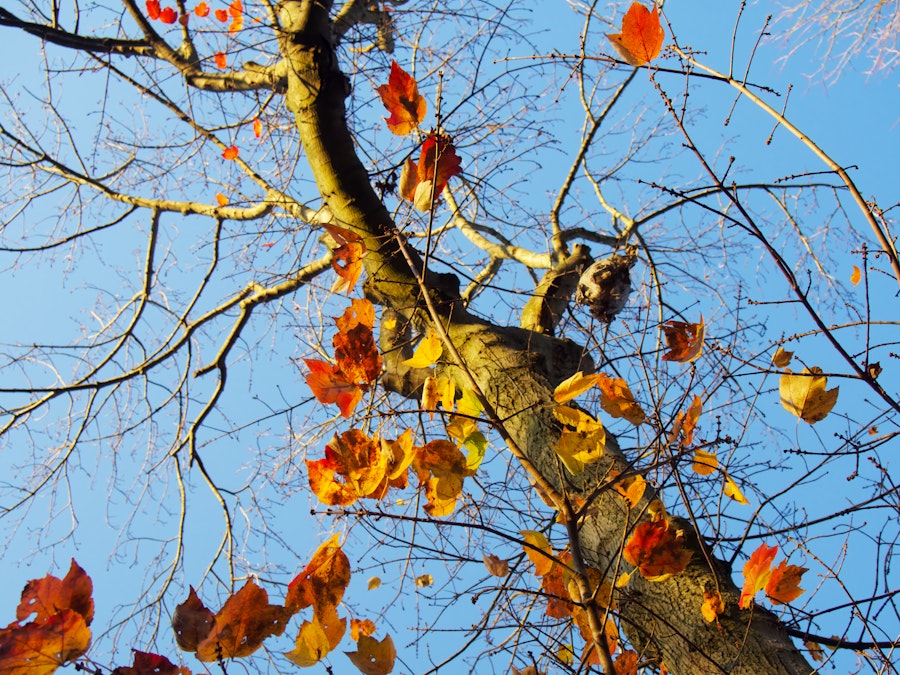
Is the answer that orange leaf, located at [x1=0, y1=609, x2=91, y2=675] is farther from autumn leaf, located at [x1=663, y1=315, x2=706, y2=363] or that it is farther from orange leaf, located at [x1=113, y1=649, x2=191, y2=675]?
autumn leaf, located at [x1=663, y1=315, x2=706, y2=363]

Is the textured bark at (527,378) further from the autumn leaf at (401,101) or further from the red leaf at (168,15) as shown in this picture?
the red leaf at (168,15)

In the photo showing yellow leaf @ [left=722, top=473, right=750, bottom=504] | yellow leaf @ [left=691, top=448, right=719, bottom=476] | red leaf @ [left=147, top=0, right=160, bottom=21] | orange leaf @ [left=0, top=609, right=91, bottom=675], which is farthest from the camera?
red leaf @ [left=147, top=0, right=160, bottom=21]

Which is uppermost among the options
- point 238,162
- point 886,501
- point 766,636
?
point 238,162

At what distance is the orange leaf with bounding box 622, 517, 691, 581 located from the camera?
1.45m

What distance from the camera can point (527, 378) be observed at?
6.51ft

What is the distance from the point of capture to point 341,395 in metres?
1.65

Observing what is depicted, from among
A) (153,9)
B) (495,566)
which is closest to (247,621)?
(495,566)

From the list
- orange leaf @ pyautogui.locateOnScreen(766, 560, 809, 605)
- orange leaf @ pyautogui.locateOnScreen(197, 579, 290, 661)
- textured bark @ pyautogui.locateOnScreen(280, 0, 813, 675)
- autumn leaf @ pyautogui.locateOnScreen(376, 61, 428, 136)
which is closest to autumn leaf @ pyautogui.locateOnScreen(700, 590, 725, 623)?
textured bark @ pyautogui.locateOnScreen(280, 0, 813, 675)

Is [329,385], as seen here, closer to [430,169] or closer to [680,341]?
[430,169]

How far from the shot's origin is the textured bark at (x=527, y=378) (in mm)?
1373

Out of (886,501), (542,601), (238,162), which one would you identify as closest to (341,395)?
(542,601)

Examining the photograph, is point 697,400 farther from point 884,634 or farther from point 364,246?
point 364,246

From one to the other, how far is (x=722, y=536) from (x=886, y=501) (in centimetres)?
35

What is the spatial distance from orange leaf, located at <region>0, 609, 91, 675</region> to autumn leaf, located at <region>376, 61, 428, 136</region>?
1.37 m
